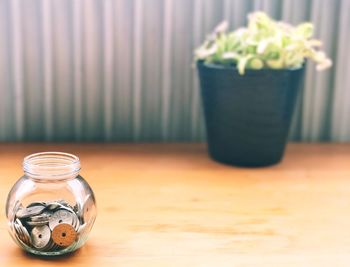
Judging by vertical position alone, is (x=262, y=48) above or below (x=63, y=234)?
above

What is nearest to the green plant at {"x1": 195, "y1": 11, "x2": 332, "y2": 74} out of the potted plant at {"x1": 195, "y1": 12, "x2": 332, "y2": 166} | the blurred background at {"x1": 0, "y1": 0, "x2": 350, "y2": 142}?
the potted plant at {"x1": 195, "y1": 12, "x2": 332, "y2": 166}

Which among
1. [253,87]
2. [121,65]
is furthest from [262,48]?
[121,65]

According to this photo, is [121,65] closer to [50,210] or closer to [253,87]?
[253,87]

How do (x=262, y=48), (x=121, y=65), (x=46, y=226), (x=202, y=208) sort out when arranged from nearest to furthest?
1. (x=46, y=226)
2. (x=202, y=208)
3. (x=262, y=48)
4. (x=121, y=65)

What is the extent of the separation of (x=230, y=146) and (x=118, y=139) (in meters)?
0.26

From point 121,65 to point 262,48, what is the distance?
0.29 m

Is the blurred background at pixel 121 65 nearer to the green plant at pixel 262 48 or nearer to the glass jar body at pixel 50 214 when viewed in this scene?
the green plant at pixel 262 48

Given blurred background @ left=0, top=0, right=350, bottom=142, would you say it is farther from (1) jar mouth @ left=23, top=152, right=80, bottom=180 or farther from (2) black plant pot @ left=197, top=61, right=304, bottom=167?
(1) jar mouth @ left=23, top=152, right=80, bottom=180

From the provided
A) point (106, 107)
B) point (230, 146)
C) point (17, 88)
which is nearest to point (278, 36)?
point (230, 146)

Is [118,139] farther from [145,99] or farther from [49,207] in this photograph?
[49,207]

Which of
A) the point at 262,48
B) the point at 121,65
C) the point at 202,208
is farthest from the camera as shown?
the point at 121,65

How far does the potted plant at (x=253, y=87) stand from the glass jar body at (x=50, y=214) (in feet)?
1.23

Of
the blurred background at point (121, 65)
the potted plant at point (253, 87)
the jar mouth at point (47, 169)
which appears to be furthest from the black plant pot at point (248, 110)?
the jar mouth at point (47, 169)

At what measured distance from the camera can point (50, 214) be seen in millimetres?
693
